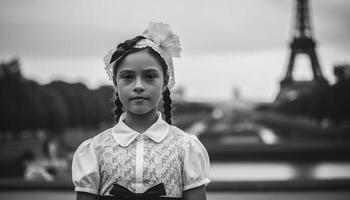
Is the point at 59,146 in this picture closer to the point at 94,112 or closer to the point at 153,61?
the point at 94,112

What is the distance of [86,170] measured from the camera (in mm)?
1788

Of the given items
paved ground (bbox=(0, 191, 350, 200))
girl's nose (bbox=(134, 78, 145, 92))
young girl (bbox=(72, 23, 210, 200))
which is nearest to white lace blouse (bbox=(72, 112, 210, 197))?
young girl (bbox=(72, 23, 210, 200))

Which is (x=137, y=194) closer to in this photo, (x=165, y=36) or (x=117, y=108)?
(x=117, y=108)

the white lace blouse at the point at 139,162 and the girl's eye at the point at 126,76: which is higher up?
the girl's eye at the point at 126,76

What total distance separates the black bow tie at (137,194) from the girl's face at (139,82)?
266 millimetres

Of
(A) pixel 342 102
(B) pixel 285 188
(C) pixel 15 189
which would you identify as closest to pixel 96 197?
(B) pixel 285 188

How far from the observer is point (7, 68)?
848 inches

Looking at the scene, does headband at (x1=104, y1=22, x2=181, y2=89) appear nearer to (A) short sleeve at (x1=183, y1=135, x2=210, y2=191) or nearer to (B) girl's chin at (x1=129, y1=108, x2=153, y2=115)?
(B) girl's chin at (x1=129, y1=108, x2=153, y2=115)

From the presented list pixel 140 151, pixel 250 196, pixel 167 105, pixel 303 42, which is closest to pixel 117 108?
pixel 167 105

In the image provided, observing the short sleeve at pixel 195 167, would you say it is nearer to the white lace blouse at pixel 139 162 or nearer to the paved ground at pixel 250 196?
the white lace blouse at pixel 139 162

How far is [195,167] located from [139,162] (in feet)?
0.63

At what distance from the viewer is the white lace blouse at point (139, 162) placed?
5.90ft

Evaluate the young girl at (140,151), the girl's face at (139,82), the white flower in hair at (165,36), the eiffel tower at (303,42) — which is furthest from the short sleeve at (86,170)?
the eiffel tower at (303,42)

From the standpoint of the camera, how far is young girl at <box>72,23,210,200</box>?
1.79 m
